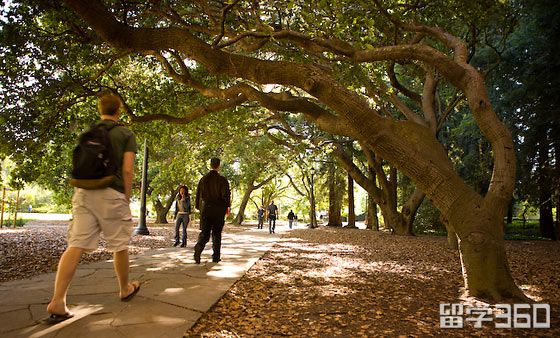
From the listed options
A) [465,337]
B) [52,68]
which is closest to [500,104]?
[465,337]

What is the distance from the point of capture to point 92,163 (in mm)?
3186

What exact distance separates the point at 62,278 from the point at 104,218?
590 mm

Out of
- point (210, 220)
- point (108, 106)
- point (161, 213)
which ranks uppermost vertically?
point (108, 106)

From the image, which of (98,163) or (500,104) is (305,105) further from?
(500,104)

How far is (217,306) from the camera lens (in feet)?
13.4

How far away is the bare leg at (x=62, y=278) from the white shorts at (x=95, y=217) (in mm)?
86

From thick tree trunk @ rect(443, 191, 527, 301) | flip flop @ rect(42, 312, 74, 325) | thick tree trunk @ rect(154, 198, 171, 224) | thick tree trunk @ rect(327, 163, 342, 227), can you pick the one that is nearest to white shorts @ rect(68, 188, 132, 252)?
flip flop @ rect(42, 312, 74, 325)

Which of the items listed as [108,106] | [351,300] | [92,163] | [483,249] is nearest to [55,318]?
[92,163]

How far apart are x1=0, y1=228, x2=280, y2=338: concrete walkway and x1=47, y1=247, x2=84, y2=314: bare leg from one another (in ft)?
0.47

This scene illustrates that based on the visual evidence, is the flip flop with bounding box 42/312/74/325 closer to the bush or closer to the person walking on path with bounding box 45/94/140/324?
the person walking on path with bounding box 45/94/140/324

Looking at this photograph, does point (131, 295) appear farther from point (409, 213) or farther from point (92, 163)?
point (409, 213)

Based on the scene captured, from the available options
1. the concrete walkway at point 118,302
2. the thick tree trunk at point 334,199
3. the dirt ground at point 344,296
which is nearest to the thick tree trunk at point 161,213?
the thick tree trunk at point 334,199

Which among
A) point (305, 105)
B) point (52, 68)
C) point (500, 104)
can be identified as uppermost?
point (500, 104)

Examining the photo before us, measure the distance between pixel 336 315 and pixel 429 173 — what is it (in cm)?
225
